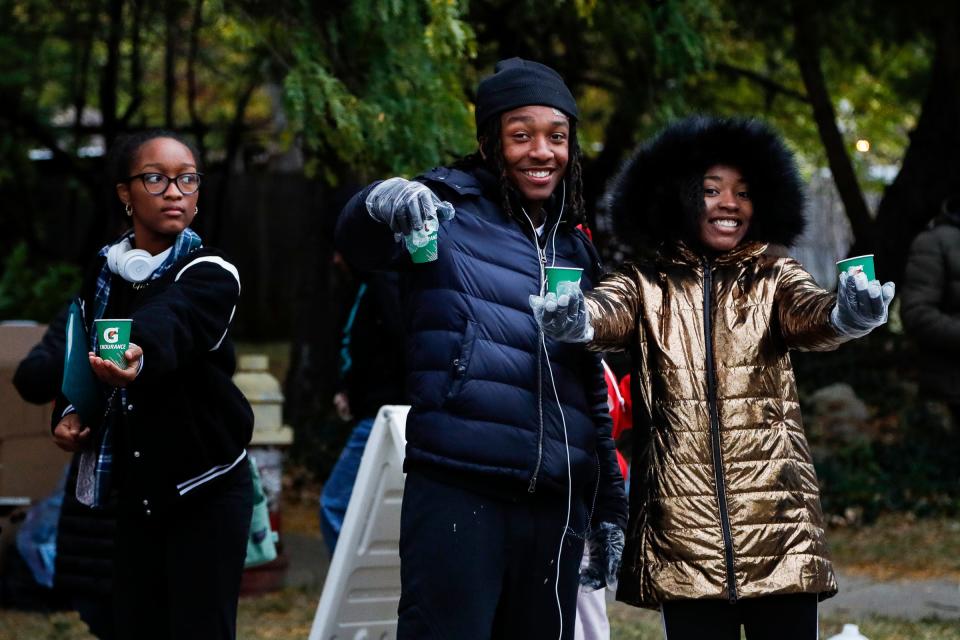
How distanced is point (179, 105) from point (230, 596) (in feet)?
73.5

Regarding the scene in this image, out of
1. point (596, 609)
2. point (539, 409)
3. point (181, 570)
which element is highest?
point (539, 409)

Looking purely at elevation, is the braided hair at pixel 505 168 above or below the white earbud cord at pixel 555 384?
above

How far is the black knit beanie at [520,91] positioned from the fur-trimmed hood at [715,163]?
1.73 feet

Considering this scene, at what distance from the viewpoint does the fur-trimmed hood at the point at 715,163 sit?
4.32m

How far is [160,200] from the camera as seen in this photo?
4223mm

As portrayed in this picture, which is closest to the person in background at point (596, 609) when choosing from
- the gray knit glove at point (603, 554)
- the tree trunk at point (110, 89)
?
the gray knit glove at point (603, 554)

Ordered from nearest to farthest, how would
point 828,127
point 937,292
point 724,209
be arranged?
point 724,209 → point 937,292 → point 828,127

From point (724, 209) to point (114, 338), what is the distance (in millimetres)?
1774

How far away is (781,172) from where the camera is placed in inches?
170

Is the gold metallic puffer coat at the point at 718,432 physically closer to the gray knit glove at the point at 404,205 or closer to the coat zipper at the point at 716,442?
the coat zipper at the point at 716,442

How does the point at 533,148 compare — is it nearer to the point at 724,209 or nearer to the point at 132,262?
the point at 724,209

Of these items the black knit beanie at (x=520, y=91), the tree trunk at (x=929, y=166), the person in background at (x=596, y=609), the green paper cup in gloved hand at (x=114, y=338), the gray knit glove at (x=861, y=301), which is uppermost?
the tree trunk at (x=929, y=166)

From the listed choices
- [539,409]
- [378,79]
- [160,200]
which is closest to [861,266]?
[539,409]

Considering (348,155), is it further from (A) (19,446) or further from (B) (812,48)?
(B) (812,48)
